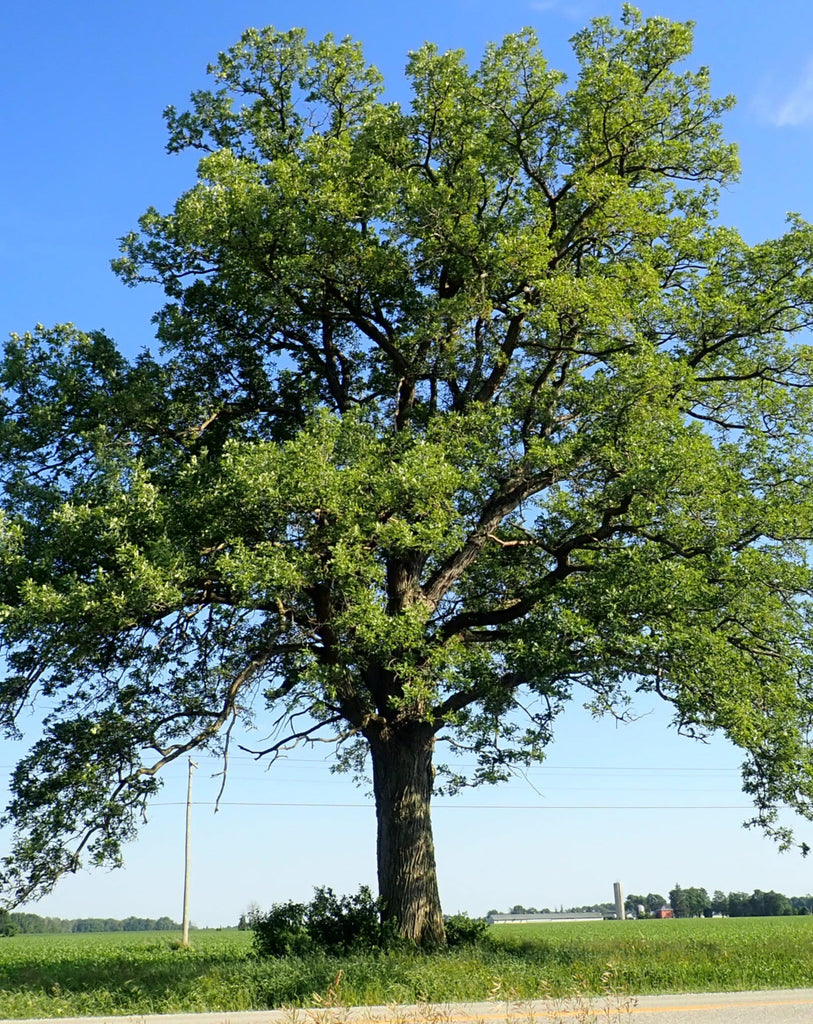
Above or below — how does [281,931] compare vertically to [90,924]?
above

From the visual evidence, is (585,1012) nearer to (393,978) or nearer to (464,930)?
(393,978)

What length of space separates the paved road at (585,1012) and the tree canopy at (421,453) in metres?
4.68

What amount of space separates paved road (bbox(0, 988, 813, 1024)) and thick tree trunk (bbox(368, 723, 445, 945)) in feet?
17.4

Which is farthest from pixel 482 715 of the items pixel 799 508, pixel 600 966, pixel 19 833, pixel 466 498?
pixel 19 833

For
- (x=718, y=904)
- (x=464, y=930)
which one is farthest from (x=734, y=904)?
(x=464, y=930)

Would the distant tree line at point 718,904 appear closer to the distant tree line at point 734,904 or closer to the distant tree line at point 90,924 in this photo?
the distant tree line at point 734,904

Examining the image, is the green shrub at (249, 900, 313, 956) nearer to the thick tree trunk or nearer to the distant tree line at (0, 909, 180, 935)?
the thick tree trunk

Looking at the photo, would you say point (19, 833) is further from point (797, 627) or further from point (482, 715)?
point (797, 627)

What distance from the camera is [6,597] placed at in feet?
54.0

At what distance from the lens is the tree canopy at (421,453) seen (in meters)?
16.6

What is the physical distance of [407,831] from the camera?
1864 centimetres

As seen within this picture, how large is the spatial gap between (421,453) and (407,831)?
7187 mm

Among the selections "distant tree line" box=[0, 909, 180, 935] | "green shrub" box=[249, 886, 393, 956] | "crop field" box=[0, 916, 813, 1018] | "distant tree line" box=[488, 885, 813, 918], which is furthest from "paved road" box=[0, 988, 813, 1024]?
"distant tree line" box=[0, 909, 180, 935]

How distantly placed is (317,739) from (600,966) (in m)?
6.57
